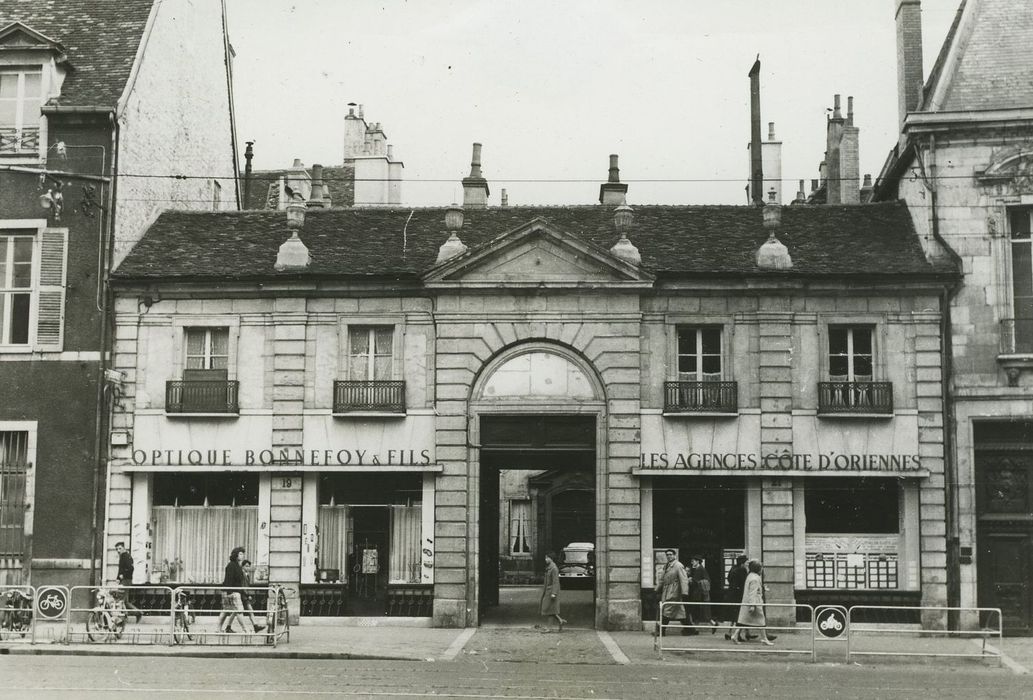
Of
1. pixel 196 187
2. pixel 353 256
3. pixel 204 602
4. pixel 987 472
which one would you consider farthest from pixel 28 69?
pixel 987 472

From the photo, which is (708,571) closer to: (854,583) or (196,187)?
(854,583)

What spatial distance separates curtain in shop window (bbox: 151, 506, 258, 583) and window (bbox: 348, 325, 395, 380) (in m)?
3.60

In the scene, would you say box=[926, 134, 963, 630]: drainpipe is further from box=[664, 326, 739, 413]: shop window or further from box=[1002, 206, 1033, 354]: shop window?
box=[664, 326, 739, 413]: shop window

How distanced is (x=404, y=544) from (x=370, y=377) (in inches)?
139

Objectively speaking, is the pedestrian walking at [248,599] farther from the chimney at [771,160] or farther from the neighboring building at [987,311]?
the chimney at [771,160]

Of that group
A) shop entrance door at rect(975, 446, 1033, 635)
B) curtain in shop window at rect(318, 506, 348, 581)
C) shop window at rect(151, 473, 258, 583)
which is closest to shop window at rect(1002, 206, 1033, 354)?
shop entrance door at rect(975, 446, 1033, 635)

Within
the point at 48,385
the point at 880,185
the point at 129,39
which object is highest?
the point at 129,39

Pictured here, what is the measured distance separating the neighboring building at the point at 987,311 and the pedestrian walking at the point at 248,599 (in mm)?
13388

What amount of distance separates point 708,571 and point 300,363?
9450 millimetres

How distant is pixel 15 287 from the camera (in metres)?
24.2

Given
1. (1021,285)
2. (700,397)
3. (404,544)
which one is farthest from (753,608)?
(1021,285)

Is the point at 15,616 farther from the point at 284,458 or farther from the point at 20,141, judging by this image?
the point at 20,141

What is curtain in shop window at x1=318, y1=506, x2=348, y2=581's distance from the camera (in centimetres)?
2364

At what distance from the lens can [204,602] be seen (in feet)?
76.7
